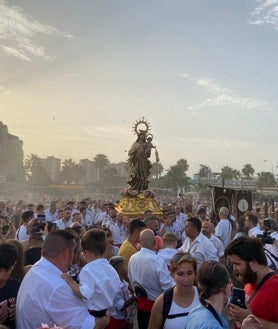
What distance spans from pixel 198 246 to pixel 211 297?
3789 millimetres

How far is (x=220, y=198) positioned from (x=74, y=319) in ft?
40.3

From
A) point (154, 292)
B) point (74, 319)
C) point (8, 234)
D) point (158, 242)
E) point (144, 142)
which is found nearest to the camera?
point (74, 319)

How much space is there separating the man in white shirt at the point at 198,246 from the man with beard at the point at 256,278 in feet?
10.00

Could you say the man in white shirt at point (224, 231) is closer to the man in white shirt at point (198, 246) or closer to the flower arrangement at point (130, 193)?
the man in white shirt at point (198, 246)

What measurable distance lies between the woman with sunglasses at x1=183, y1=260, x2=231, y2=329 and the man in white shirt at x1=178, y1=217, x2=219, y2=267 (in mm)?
3542

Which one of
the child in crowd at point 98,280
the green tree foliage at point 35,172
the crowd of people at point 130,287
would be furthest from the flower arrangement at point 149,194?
the green tree foliage at point 35,172

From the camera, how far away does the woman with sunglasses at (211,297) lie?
2600 millimetres

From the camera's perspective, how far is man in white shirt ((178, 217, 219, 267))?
21.2ft

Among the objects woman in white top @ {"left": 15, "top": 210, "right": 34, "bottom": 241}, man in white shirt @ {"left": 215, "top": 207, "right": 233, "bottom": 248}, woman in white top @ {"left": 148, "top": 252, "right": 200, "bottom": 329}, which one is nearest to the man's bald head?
woman in white top @ {"left": 148, "top": 252, "right": 200, "bottom": 329}

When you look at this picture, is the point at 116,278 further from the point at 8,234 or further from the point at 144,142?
the point at 144,142

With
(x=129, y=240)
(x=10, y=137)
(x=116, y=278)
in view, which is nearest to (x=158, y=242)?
(x=129, y=240)

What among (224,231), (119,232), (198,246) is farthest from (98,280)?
(119,232)

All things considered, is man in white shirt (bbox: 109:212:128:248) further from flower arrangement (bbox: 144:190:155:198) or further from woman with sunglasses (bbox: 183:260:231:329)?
woman with sunglasses (bbox: 183:260:231:329)

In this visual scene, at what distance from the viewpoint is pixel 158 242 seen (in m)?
7.61
